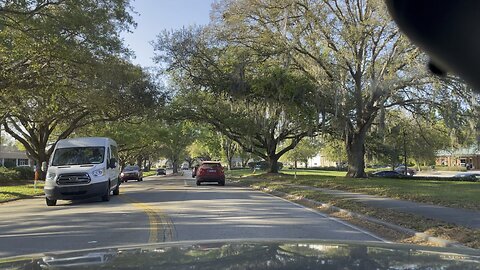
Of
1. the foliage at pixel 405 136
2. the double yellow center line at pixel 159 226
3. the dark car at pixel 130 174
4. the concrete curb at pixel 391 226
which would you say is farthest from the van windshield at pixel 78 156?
the dark car at pixel 130 174

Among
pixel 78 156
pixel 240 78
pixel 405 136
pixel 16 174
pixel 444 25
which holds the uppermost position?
pixel 240 78

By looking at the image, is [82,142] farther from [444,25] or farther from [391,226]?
[444,25]

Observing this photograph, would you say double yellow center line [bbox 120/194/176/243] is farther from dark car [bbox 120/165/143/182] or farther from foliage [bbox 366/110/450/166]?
dark car [bbox 120/165/143/182]

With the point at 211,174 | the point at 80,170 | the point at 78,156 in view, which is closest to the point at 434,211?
the point at 80,170

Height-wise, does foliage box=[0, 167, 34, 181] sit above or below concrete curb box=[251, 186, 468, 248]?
above

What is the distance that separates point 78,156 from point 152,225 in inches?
346

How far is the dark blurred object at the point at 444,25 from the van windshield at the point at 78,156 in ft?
38.6

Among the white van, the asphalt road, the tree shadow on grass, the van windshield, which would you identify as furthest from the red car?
the asphalt road

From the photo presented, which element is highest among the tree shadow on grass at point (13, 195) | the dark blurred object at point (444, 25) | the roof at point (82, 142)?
the dark blurred object at point (444, 25)

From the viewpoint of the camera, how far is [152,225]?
1171 cm

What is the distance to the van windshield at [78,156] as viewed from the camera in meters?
19.0

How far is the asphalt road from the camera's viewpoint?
970cm

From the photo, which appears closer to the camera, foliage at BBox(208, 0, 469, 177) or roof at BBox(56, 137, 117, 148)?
roof at BBox(56, 137, 117, 148)

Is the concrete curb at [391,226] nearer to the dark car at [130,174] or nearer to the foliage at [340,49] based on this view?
the foliage at [340,49]
